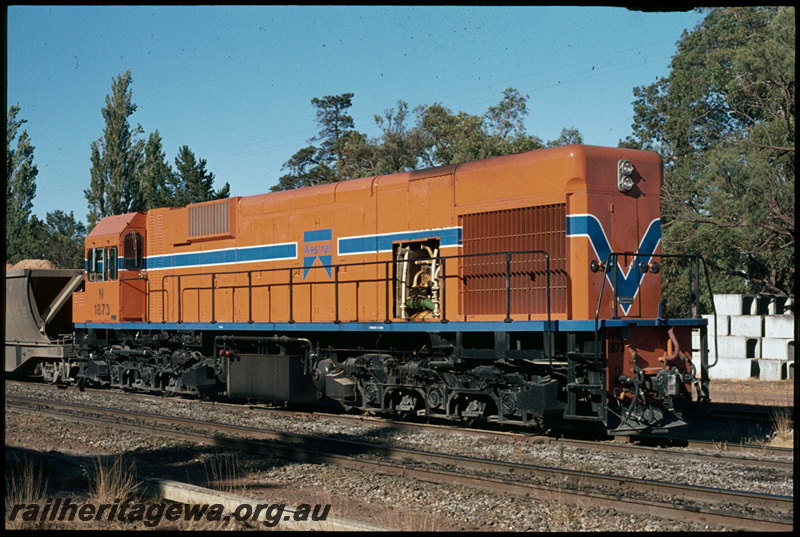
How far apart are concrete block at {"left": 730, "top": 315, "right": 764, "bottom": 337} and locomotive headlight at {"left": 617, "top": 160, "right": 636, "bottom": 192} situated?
52.7ft

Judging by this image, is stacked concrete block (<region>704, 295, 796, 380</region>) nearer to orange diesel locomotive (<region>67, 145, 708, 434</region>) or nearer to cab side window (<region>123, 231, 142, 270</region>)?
orange diesel locomotive (<region>67, 145, 708, 434</region>)

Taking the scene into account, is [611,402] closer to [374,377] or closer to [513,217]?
[513,217]

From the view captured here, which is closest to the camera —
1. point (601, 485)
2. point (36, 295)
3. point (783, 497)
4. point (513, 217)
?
point (783, 497)

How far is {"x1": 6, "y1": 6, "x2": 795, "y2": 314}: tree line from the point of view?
27.2m

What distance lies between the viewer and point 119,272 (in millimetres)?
18594

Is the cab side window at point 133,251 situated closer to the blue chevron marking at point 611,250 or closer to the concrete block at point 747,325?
the blue chevron marking at point 611,250

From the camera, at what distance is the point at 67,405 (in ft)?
53.1

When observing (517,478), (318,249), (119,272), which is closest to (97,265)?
(119,272)

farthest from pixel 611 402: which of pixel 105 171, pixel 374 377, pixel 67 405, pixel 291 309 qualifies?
pixel 105 171

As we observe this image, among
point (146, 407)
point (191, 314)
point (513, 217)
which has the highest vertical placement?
point (513, 217)

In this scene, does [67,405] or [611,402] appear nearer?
[611,402]

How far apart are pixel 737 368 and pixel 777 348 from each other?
53.2 inches

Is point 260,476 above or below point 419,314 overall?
below

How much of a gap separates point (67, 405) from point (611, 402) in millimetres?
11169
